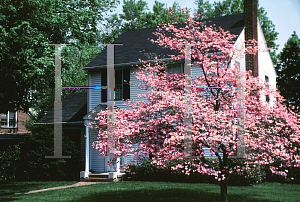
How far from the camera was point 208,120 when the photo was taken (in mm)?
9914

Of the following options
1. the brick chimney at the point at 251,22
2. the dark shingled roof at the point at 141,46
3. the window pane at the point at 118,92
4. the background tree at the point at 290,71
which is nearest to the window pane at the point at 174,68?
the dark shingled roof at the point at 141,46

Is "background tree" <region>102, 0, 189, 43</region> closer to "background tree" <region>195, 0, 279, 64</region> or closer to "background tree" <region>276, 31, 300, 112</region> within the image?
"background tree" <region>195, 0, 279, 64</region>

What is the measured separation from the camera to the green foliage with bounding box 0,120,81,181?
2020 cm

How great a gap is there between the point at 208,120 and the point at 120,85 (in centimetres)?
1223

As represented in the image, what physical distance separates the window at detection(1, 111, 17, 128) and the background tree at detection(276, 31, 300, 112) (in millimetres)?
29234

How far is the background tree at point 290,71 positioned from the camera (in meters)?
31.5

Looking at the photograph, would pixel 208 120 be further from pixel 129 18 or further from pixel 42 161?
pixel 129 18

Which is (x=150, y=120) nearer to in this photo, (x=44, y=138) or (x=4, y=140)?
(x=44, y=138)

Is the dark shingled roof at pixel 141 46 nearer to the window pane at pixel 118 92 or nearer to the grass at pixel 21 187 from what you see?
the window pane at pixel 118 92

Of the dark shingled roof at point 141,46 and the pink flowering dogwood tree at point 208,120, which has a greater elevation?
the dark shingled roof at point 141,46

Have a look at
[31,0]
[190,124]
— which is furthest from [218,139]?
[31,0]

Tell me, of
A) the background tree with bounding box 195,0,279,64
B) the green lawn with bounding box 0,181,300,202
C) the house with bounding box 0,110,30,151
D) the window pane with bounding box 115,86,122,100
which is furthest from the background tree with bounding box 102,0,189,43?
the green lawn with bounding box 0,181,300,202

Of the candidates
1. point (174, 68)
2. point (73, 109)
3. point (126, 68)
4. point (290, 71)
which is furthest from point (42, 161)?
point (290, 71)

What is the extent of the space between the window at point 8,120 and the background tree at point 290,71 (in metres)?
29.2
